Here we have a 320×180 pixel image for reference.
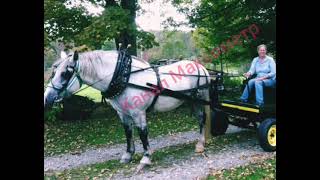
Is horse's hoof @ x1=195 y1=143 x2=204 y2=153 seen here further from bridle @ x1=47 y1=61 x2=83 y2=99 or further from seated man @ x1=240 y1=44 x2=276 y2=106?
bridle @ x1=47 y1=61 x2=83 y2=99

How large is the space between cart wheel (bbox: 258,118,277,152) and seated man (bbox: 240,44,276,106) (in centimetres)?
45

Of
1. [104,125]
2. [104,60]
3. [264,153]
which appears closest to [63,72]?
[104,60]

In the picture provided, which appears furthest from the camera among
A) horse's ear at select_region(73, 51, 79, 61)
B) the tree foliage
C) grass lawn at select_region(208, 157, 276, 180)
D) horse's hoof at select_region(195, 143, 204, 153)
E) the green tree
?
the tree foliage

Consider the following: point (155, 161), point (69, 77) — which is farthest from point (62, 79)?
point (155, 161)

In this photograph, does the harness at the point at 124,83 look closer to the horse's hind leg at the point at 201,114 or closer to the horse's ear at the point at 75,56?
the horse's ear at the point at 75,56

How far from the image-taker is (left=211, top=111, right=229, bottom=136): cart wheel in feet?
29.7

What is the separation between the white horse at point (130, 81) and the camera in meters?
6.79

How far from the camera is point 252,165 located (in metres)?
6.93

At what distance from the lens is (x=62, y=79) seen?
6789 millimetres

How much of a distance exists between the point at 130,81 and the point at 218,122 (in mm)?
3028

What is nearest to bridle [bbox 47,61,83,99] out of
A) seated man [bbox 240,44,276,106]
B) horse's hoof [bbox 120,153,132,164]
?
horse's hoof [bbox 120,153,132,164]

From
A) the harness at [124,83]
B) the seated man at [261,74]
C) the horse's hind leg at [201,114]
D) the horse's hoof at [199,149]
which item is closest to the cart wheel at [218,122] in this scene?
the horse's hind leg at [201,114]

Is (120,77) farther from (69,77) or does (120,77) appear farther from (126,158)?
(126,158)
